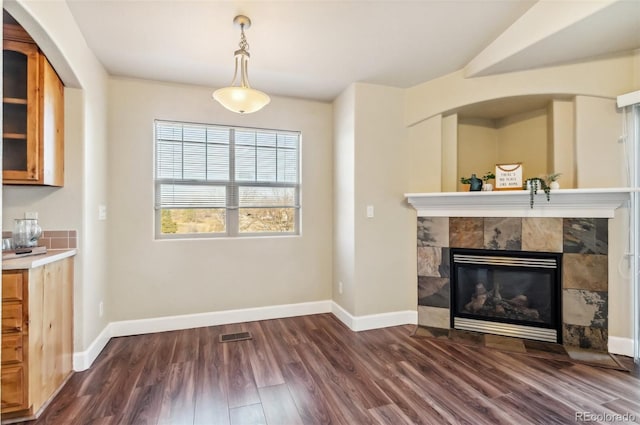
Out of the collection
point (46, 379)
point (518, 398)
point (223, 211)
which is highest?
point (223, 211)

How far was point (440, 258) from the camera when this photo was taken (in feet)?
10.8

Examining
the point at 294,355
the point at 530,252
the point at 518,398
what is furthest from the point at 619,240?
the point at 294,355

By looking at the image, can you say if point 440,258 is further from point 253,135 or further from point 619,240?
point 253,135

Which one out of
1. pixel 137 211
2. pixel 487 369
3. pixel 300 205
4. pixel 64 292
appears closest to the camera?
pixel 64 292

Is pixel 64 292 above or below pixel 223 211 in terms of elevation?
below

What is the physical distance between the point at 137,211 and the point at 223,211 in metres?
0.82

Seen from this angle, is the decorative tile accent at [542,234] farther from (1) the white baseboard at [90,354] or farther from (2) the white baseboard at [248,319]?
(1) the white baseboard at [90,354]

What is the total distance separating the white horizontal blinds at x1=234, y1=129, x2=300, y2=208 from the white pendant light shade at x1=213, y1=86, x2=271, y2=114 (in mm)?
1327

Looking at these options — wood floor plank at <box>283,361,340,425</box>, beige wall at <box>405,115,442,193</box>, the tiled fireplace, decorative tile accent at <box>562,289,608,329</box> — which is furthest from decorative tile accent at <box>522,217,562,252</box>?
wood floor plank at <box>283,361,340,425</box>

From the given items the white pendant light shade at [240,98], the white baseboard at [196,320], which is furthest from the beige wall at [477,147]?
the white pendant light shade at [240,98]

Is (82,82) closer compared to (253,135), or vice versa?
(82,82)

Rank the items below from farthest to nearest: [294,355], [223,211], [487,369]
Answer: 1. [223,211]
2. [294,355]
3. [487,369]

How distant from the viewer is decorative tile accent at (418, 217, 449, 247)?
3.29m

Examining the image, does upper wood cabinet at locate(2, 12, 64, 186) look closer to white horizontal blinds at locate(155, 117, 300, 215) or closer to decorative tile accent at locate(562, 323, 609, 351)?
white horizontal blinds at locate(155, 117, 300, 215)
